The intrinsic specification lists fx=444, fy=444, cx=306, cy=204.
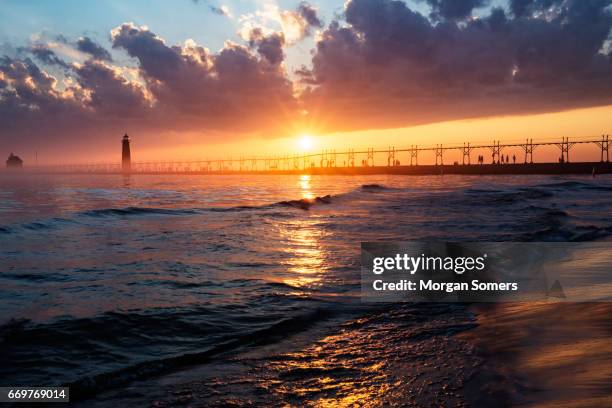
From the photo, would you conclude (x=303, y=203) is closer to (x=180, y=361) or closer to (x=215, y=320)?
(x=215, y=320)

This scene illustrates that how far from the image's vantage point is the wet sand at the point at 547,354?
11.9ft

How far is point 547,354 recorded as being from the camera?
15.0 ft

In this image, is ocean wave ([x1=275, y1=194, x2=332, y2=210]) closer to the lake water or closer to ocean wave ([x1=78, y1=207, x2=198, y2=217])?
ocean wave ([x1=78, y1=207, x2=198, y2=217])

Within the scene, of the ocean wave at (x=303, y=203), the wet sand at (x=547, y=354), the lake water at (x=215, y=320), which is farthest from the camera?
the ocean wave at (x=303, y=203)

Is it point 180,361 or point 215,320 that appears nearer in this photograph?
point 180,361

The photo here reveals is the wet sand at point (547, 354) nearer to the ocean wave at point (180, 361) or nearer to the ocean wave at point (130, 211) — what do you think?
the ocean wave at point (180, 361)

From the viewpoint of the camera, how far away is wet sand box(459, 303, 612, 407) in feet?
11.9

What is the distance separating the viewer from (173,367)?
5016 mm

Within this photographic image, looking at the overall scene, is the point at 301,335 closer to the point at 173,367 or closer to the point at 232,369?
the point at 232,369

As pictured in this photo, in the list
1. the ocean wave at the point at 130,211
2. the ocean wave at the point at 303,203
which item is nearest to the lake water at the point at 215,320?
the ocean wave at the point at 130,211

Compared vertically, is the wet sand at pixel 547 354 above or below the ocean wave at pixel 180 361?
above

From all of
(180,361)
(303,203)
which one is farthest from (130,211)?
(180,361)

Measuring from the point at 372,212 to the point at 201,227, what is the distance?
9.16m

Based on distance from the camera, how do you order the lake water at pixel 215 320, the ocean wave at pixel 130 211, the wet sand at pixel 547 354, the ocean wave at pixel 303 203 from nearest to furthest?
the wet sand at pixel 547 354 < the lake water at pixel 215 320 < the ocean wave at pixel 130 211 < the ocean wave at pixel 303 203
